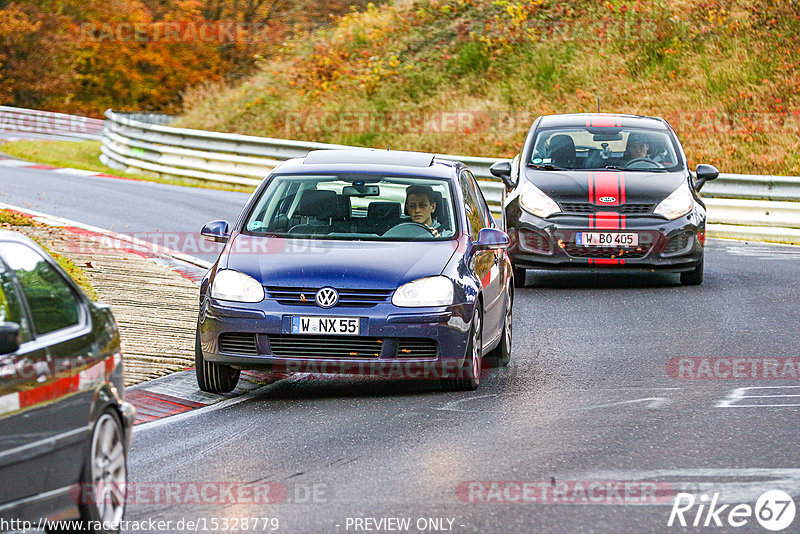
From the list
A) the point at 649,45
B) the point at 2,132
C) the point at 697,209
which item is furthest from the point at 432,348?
the point at 2,132

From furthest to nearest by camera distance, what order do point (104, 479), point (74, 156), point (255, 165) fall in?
point (74, 156) < point (255, 165) < point (104, 479)

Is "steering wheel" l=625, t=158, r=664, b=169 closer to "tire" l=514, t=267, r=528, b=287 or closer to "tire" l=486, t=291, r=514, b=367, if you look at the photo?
"tire" l=514, t=267, r=528, b=287

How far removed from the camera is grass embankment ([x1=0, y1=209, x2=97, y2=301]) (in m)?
13.5

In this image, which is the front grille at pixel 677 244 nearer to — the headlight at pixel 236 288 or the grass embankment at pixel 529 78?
the headlight at pixel 236 288

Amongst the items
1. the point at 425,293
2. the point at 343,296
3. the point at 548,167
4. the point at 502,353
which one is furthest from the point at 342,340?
the point at 548,167

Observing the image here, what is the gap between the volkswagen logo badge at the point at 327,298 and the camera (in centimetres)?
909

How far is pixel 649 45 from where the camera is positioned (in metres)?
31.2

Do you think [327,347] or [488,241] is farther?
[488,241]

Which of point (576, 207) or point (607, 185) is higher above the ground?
point (607, 185)

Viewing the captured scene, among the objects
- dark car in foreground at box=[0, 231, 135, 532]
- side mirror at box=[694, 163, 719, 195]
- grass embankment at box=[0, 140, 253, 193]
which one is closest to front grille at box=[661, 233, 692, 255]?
side mirror at box=[694, 163, 719, 195]

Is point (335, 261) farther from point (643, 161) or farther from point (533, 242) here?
point (643, 161)

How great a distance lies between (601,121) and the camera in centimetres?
1614

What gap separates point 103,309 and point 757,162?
19.2m

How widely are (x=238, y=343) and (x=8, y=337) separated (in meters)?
4.08
